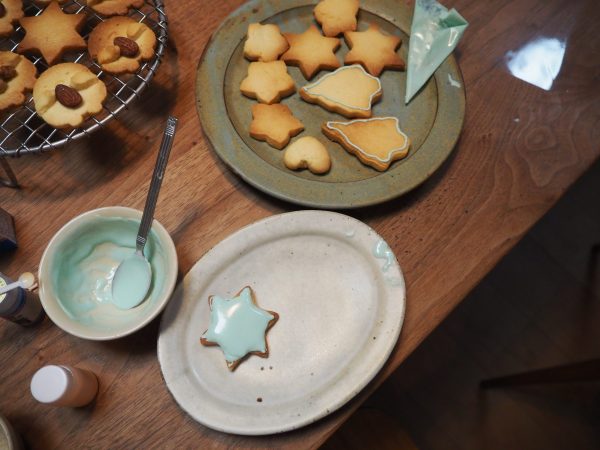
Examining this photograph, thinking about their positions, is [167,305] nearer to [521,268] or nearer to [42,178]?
[42,178]

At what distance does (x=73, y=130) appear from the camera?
0.86 m

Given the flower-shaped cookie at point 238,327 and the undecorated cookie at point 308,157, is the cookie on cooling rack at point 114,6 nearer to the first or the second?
the undecorated cookie at point 308,157

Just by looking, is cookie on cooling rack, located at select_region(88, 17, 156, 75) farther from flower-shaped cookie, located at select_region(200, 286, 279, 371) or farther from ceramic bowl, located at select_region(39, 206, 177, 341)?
flower-shaped cookie, located at select_region(200, 286, 279, 371)

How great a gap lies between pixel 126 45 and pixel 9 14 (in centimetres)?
24

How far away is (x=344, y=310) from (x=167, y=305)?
0.29 metres

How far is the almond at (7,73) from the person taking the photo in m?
0.85

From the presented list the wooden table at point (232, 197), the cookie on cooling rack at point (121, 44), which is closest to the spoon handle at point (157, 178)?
the wooden table at point (232, 197)

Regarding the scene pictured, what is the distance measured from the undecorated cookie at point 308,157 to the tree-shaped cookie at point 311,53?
17 centimetres

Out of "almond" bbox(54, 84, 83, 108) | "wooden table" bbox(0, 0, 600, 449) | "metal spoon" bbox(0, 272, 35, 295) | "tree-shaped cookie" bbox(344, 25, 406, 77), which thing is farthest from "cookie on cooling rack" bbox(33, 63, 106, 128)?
"tree-shaped cookie" bbox(344, 25, 406, 77)

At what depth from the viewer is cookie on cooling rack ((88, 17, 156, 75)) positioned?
890 millimetres

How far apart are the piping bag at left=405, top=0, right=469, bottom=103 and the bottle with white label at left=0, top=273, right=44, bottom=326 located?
0.76 meters

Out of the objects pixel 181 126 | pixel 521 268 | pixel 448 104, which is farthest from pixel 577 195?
pixel 181 126

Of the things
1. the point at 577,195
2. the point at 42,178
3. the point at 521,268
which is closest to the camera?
the point at 42,178

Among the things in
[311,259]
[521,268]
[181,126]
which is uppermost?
[181,126]
